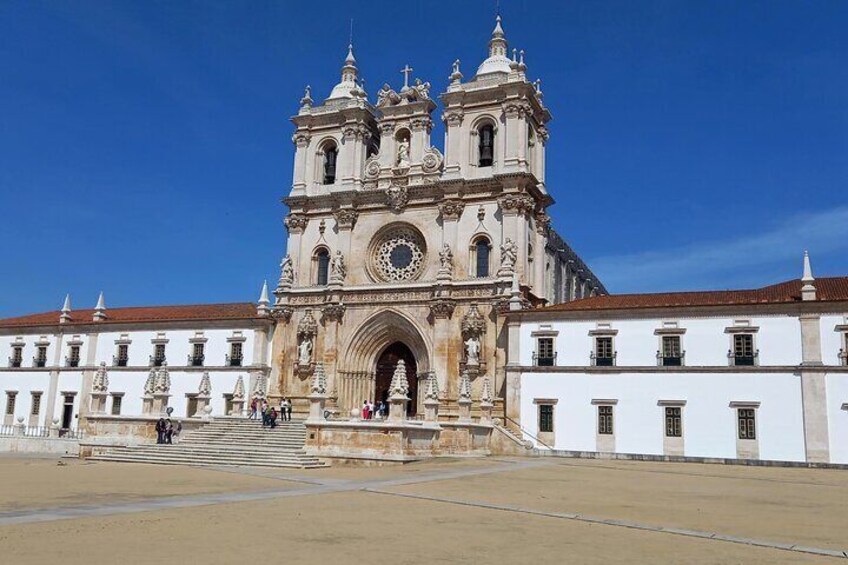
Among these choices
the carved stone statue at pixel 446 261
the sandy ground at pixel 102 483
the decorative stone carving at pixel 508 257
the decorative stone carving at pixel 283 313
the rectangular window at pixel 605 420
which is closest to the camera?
the sandy ground at pixel 102 483

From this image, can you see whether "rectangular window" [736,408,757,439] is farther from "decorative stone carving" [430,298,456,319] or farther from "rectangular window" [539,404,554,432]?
"decorative stone carving" [430,298,456,319]

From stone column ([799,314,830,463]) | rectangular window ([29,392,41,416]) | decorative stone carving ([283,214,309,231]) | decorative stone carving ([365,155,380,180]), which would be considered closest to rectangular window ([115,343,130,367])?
rectangular window ([29,392,41,416])

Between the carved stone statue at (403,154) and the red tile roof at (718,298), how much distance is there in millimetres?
13100

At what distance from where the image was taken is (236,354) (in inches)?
1871

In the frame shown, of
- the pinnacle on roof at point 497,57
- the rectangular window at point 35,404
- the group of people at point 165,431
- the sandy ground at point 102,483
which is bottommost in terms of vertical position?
the sandy ground at point 102,483

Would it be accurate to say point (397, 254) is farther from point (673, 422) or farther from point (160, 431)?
point (673, 422)

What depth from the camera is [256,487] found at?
61.6 feet

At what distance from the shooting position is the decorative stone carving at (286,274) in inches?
1860

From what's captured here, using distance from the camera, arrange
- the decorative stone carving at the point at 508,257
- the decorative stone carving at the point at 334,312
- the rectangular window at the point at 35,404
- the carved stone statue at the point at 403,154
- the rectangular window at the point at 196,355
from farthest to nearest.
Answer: the rectangular window at the point at 35,404 → the rectangular window at the point at 196,355 → the carved stone statue at the point at 403,154 → the decorative stone carving at the point at 334,312 → the decorative stone carving at the point at 508,257

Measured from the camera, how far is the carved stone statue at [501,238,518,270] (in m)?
41.5

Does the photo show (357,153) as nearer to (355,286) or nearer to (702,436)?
(355,286)

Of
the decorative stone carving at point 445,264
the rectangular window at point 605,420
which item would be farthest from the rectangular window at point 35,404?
the rectangular window at point 605,420

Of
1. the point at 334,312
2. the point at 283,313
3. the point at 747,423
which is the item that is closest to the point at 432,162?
the point at 334,312

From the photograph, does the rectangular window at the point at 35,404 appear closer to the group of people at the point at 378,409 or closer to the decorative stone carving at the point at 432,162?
the group of people at the point at 378,409
